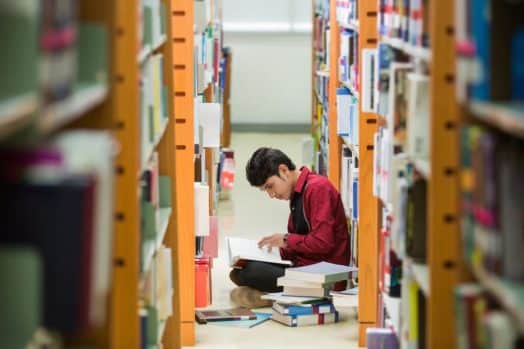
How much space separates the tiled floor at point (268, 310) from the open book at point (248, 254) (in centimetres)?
25

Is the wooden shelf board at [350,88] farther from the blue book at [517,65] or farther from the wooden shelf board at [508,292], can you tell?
the wooden shelf board at [508,292]

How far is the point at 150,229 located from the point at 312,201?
2.48 metres

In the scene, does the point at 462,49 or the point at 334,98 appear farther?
the point at 334,98

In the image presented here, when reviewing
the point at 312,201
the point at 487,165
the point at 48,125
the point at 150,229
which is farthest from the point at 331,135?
the point at 48,125

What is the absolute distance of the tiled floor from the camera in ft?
17.4

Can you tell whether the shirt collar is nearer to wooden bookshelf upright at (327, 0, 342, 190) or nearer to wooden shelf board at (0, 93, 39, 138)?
wooden bookshelf upright at (327, 0, 342, 190)

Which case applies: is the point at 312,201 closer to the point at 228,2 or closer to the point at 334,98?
the point at 334,98

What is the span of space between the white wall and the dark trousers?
680cm

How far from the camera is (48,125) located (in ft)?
6.53

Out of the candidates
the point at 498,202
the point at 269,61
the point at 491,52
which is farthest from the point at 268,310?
the point at 269,61

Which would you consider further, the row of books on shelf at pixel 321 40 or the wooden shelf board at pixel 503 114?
the row of books on shelf at pixel 321 40

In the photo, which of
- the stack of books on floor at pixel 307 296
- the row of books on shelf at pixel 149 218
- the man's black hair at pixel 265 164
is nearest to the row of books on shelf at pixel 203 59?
the man's black hair at pixel 265 164

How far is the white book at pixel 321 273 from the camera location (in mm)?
5609

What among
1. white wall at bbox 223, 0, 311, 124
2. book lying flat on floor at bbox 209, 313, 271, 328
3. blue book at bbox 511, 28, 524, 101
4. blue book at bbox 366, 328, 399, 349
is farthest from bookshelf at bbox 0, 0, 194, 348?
white wall at bbox 223, 0, 311, 124
